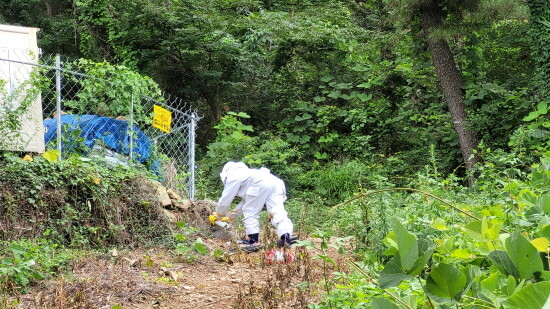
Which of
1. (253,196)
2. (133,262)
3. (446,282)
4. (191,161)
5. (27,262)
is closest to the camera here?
(446,282)

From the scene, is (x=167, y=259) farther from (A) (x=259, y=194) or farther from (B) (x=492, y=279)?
(B) (x=492, y=279)

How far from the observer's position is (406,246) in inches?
45.9

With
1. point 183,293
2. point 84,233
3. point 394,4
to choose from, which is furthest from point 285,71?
point 183,293

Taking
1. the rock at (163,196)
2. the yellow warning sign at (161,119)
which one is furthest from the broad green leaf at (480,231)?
the yellow warning sign at (161,119)

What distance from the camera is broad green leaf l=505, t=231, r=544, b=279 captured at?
115 centimetres

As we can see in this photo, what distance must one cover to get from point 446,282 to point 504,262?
0.38ft

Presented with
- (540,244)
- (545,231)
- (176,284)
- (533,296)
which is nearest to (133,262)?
(176,284)

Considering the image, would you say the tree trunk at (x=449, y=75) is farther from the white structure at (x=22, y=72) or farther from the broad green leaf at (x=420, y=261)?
the broad green leaf at (x=420, y=261)

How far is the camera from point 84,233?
22.4 feet

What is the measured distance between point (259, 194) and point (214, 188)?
5.07 meters

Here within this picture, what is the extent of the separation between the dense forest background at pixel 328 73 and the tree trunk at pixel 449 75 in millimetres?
22

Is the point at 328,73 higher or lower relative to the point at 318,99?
higher

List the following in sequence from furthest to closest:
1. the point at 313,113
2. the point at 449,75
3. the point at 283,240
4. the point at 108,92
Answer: the point at 313,113 → the point at 449,75 → the point at 108,92 → the point at 283,240

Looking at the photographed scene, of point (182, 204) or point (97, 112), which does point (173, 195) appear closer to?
point (182, 204)
